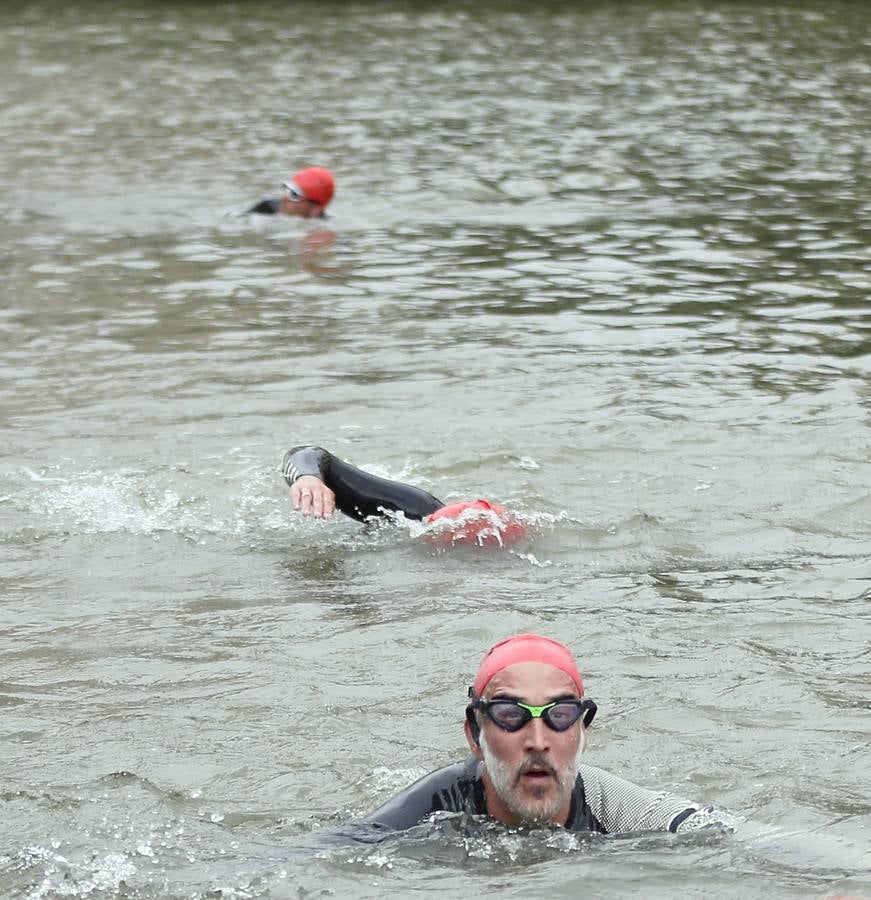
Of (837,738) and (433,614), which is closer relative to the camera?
(837,738)

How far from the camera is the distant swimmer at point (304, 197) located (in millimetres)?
19797

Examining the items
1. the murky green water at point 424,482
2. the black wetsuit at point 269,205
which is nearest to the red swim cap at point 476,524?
the murky green water at point 424,482

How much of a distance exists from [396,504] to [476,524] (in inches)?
20.7

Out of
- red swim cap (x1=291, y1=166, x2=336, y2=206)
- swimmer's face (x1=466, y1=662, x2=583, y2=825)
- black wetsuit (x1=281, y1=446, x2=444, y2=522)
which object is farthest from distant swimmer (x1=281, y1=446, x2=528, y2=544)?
red swim cap (x1=291, y1=166, x2=336, y2=206)

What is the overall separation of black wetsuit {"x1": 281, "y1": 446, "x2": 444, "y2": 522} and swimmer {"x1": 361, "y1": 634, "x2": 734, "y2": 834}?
3.89 metres

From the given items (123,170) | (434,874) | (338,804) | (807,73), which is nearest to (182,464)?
(338,804)

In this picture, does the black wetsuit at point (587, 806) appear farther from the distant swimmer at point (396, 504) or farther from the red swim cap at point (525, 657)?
the distant swimmer at point (396, 504)

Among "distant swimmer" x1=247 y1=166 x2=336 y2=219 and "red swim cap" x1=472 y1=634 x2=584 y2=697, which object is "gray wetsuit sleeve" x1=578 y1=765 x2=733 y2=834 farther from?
"distant swimmer" x1=247 y1=166 x2=336 y2=219

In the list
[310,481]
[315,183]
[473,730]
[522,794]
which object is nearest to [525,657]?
[473,730]

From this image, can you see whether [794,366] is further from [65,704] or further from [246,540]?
[65,704]

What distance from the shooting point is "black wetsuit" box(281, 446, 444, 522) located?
1005 centimetres

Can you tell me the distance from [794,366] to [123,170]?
1248 centimetres

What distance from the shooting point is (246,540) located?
10.4 meters

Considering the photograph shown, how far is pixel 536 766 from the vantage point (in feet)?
19.3
